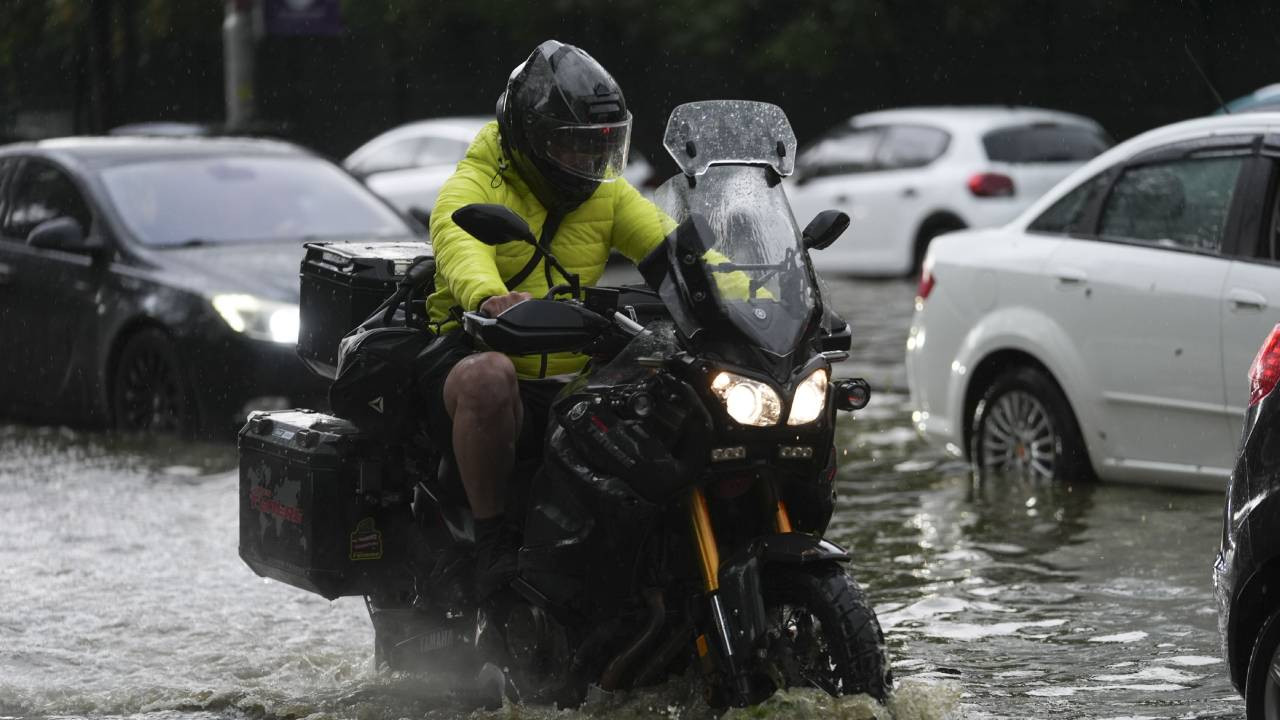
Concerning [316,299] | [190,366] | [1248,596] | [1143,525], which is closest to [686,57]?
[190,366]

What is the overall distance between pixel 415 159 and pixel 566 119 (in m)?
17.6

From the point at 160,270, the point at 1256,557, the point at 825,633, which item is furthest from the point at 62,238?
the point at 1256,557

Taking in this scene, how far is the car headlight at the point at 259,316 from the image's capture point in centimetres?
1068

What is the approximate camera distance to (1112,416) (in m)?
9.06

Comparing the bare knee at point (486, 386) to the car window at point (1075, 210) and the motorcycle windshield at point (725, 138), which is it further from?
the car window at point (1075, 210)

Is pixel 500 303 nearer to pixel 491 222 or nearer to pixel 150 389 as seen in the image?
pixel 491 222

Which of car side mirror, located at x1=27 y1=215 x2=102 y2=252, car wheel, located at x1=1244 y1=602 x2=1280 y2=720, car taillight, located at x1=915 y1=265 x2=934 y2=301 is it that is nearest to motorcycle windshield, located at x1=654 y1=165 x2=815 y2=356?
car wheel, located at x1=1244 y1=602 x2=1280 y2=720

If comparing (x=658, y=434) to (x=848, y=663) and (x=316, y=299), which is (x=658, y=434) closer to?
(x=848, y=663)

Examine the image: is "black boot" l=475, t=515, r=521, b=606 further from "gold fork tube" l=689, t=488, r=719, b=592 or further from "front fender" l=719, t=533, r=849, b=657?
"front fender" l=719, t=533, r=849, b=657

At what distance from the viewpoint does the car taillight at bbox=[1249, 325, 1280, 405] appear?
5030mm

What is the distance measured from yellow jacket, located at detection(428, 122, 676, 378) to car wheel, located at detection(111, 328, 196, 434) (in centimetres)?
543

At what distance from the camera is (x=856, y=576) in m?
7.91

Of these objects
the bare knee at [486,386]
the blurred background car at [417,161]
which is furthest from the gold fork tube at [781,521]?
the blurred background car at [417,161]

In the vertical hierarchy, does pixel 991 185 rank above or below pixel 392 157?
above
